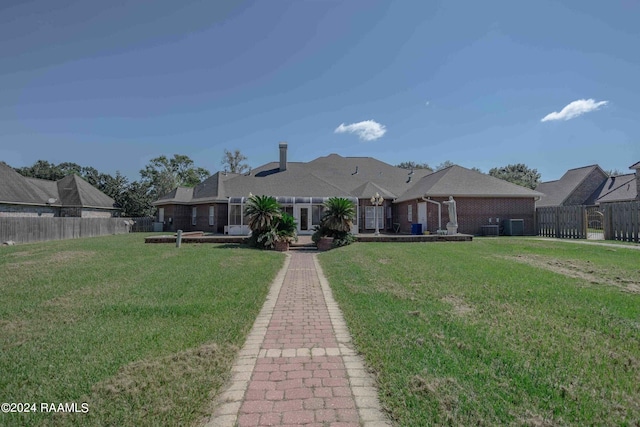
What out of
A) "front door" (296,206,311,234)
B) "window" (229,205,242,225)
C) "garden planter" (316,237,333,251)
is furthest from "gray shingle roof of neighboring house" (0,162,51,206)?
"garden planter" (316,237,333,251)

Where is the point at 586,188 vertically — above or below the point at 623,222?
above

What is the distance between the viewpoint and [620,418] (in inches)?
97.3

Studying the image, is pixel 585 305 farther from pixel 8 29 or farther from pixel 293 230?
pixel 8 29

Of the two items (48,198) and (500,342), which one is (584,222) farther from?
(48,198)

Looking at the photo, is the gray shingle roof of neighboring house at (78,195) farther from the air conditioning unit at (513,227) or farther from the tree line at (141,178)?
the air conditioning unit at (513,227)

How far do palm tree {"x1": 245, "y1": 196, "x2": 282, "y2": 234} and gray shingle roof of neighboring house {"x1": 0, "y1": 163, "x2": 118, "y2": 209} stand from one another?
23.0 meters

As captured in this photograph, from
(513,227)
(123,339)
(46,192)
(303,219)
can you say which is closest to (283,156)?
(303,219)

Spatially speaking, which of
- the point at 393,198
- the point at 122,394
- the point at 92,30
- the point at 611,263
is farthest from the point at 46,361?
the point at 393,198

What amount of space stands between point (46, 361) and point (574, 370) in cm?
560

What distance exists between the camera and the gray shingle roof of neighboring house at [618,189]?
24.7 meters

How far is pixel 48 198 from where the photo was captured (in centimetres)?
2948

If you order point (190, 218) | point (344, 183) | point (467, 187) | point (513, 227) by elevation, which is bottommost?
point (513, 227)

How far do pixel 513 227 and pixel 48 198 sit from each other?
128 feet

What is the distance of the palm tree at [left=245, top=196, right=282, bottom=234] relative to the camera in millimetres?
14555
